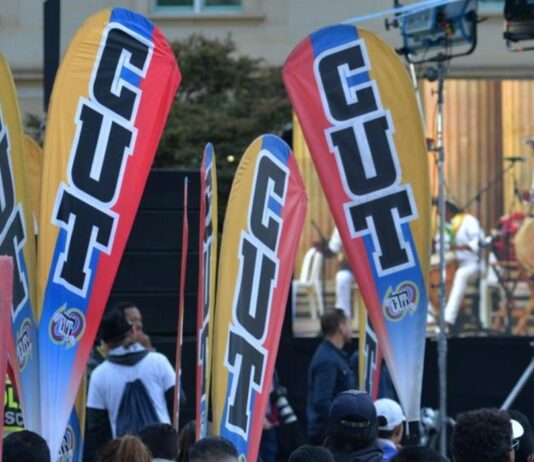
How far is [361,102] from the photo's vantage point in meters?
7.18

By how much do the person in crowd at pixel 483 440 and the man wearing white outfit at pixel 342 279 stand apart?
28.8 ft

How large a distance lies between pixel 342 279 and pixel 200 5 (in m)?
11.5

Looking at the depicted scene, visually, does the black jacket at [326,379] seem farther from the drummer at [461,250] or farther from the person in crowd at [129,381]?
the drummer at [461,250]

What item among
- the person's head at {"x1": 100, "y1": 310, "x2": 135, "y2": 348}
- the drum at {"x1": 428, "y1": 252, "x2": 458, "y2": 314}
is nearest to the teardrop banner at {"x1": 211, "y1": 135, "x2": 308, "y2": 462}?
the person's head at {"x1": 100, "y1": 310, "x2": 135, "y2": 348}

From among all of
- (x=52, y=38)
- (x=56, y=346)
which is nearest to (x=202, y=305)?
(x=56, y=346)

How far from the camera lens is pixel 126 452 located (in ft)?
18.4

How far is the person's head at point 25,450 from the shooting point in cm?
504

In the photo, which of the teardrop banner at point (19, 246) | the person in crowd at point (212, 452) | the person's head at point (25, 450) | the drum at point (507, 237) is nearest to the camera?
the person's head at point (25, 450)

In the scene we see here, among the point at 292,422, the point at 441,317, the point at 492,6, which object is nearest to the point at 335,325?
the point at 441,317

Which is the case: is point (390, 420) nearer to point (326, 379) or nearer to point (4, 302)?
point (4, 302)

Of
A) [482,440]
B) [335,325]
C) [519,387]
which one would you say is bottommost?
[519,387]

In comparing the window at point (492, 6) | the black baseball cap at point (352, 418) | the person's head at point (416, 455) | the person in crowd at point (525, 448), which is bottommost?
the person's head at point (416, 455)

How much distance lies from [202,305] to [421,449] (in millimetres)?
1585

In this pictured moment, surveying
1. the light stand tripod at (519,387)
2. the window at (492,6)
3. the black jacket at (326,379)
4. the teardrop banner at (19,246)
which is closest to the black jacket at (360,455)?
the teardrop banner at (19,246)
